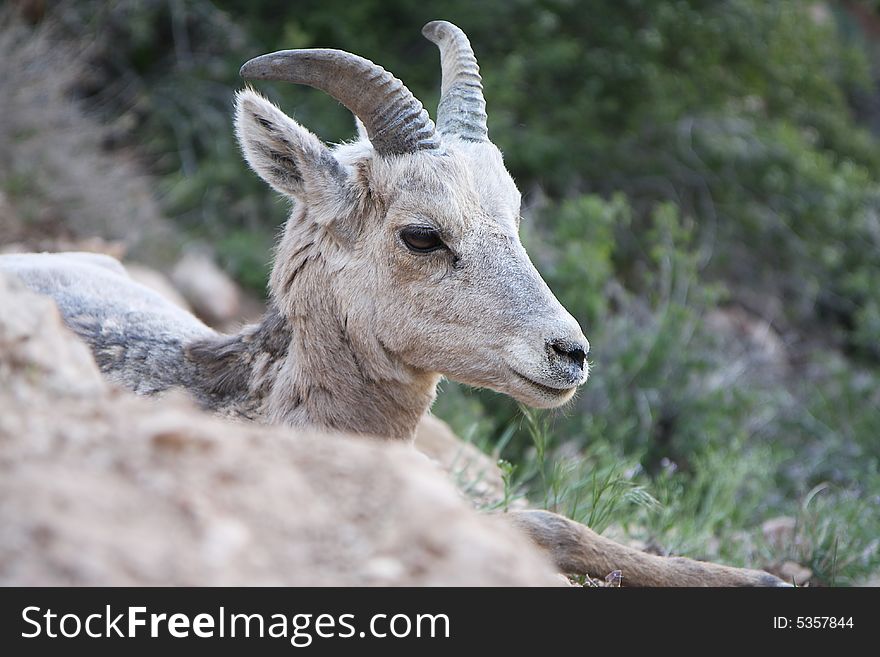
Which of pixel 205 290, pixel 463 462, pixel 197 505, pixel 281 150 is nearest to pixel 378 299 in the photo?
pixel 281 150

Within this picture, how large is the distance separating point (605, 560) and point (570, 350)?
2.90ft

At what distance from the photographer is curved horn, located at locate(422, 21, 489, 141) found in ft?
17.2

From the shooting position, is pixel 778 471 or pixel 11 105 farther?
pixel 11 105

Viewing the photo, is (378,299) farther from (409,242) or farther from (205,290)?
(205,290)

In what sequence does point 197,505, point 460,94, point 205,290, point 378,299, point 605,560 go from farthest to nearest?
point 205,290 → point 460,94 → point 378,299 → point 605,560 → point 197,505

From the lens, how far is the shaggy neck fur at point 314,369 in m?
4.66

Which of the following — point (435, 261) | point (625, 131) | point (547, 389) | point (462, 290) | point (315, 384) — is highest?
point (625, 131)

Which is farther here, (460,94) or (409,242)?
(460,94)

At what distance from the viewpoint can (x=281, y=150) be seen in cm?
485
